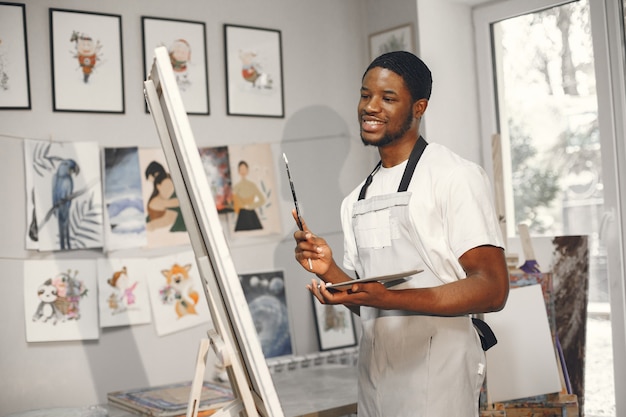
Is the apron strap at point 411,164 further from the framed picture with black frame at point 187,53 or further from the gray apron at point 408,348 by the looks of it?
the framed picture with black frame at point 187,53

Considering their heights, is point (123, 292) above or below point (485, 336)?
above

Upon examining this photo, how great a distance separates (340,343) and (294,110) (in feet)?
3.29

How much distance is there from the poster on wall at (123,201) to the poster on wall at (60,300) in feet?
0.43

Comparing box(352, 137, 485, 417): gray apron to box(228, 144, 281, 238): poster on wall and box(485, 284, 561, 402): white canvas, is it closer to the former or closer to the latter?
box(485, 284, 561, 402): white canvas

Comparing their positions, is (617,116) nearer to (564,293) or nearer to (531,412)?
(564,293)

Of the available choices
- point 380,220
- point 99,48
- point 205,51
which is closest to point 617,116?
point 380,220

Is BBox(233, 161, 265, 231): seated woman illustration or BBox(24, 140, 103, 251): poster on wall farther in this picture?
BBox(233, 161, 265, 231): seated woman illustration

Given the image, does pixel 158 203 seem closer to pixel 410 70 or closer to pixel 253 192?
pixel 253 192

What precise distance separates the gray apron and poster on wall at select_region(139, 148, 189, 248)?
45.8 inches

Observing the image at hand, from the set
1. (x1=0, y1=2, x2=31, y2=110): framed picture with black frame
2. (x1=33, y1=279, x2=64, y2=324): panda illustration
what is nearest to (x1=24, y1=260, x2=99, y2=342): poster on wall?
(x1=33, y1=279, x2=64, y2=324): panda illustration

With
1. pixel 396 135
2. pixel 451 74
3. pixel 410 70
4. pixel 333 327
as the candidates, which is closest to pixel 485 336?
pixel 396 135

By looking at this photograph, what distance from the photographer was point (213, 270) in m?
1.33

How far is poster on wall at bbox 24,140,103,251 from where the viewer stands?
2.39 metres

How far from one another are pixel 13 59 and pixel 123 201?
598mm
